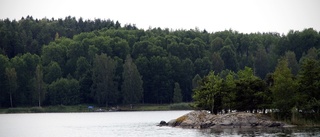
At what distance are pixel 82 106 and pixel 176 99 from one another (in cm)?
2570

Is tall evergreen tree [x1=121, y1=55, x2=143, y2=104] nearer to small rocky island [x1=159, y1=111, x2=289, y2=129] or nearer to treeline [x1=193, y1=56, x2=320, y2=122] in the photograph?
treeline [x1=193, y1=56, x2=320, y2=122]

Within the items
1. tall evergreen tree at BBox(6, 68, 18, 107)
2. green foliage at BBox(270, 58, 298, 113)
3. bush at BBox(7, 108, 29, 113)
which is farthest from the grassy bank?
green foliage at BBox(270, 58, 298, 113)

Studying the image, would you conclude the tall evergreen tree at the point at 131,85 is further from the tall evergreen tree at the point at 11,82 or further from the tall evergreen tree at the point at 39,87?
the tall evergreen tree at the point at 11,82

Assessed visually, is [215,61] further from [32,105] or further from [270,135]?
[270,135]

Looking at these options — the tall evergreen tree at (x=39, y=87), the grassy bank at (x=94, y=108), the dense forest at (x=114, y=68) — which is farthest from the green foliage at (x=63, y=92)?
the tall evergreen tree at (x=39, y=87)

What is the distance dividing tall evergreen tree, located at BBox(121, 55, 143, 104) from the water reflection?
276ft

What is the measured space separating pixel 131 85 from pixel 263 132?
92.3 m

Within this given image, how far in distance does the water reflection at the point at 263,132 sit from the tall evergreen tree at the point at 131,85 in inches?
3314

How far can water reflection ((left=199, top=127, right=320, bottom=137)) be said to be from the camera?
6844cm

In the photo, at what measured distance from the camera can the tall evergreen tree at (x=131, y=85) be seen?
532 feet

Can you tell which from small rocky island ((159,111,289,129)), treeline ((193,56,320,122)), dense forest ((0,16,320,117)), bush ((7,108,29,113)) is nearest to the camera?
small rocky island ((159,111,289,129))

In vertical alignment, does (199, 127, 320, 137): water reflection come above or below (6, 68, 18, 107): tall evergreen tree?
below

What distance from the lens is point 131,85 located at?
534 feet

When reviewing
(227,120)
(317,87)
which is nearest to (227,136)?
(227,120)
